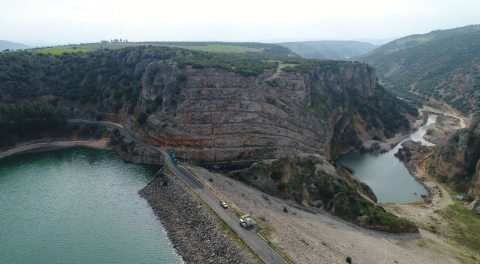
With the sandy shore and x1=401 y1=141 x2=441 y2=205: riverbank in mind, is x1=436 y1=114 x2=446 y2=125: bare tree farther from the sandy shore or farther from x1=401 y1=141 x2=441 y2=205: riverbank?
the sandy shore

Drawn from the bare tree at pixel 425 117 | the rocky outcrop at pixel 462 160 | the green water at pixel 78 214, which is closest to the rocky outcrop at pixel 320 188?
the rocky outcrop at pixel 462 160

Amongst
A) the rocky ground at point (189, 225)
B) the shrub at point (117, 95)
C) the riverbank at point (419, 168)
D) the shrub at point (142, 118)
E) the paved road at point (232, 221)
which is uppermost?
the shrub at point (117, 95)

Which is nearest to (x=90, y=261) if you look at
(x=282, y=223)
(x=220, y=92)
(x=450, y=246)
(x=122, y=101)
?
(x=282, y=223)

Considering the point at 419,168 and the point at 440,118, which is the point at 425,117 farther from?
the point at 419,168

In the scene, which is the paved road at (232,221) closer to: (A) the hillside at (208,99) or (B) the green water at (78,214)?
(B) the green water at (78,214)

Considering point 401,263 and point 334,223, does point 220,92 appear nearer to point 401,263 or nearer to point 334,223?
point 334,223

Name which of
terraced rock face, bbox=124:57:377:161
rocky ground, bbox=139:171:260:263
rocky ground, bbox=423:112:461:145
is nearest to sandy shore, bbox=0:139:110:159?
terraced rock face, bbox=124:57:377:161
